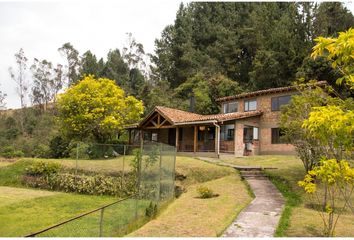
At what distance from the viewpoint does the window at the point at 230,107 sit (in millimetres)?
31328

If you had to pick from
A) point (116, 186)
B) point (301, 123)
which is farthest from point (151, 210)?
point (301, 123)

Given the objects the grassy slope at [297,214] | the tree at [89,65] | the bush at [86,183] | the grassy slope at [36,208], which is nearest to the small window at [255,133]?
the grassy slope at [297,214]

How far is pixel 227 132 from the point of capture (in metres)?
28.4

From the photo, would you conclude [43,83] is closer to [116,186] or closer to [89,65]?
[89,65]

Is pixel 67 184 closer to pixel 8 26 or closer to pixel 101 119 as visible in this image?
→ pixel 101 119

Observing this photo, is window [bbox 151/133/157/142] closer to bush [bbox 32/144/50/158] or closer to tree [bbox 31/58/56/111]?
bush [bbox 32/144/50/158]

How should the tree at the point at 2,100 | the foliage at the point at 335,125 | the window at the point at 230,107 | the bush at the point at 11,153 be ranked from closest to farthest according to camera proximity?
1. the foliage at the point at 335,125
2. the window at the point at 230,107
3. the bush at the point at 11,153
4. the tree at the point at 2,100

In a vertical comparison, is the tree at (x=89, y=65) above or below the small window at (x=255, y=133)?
above

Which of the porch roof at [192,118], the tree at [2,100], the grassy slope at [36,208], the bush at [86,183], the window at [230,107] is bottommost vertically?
the grassy slope at [36,208]

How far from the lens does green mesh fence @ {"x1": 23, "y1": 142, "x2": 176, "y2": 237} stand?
9.12m

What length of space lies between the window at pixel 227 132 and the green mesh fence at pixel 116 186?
30.1ft

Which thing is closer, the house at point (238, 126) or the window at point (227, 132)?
the house at point (238, 126)

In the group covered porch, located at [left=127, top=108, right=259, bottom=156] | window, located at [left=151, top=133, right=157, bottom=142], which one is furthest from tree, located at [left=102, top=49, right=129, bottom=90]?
covered porch, located at [left=127, top=108, right=259, bottom=156]

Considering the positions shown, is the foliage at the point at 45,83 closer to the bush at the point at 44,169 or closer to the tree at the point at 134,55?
the tree at the point at 134,55
